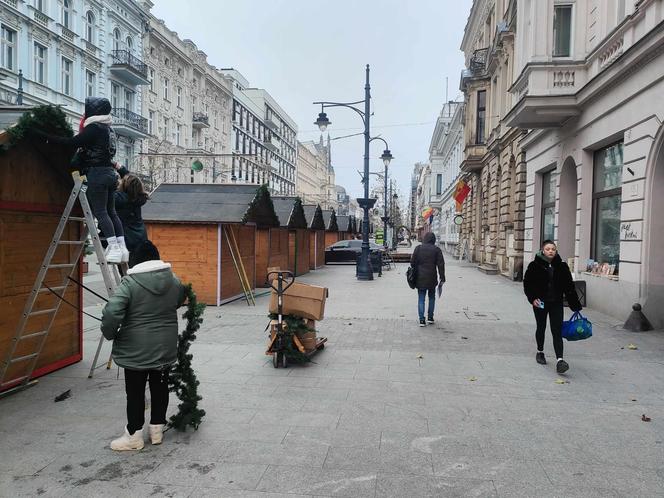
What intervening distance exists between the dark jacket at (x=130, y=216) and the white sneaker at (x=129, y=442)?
2.21 metres

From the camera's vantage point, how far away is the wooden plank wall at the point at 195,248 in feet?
40.5

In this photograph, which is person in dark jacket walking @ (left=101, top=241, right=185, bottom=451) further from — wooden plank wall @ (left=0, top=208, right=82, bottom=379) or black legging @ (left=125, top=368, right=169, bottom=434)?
wooden plank wall @ (left=0, top=208, right=82, bottom=379)

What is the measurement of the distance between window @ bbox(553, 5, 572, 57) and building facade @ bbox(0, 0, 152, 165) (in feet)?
69.8

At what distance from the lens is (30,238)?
5.85 metres

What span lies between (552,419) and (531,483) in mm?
1466

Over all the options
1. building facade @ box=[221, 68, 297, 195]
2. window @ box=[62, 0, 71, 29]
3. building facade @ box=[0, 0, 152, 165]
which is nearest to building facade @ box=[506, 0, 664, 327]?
building facade @ box=[0, 0, 152, 165]

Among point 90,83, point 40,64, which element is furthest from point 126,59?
point 40,64

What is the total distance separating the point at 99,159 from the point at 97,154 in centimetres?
5

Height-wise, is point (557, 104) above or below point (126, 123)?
below

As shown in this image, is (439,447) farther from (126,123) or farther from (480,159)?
(126,123)

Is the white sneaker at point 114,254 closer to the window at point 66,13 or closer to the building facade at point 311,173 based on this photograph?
the window at point 66,13

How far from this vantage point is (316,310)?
701cm

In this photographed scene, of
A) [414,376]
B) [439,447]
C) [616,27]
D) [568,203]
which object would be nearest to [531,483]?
[439,447]

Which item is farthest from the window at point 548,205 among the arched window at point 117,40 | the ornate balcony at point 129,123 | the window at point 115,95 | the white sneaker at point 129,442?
the arched window at point 117,40
